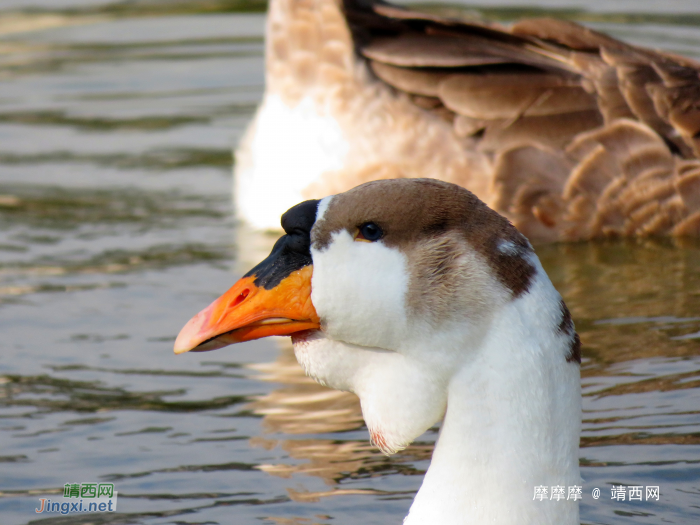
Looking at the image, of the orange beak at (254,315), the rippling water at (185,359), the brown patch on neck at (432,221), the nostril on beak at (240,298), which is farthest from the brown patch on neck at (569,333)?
the rippling water at (185,359)

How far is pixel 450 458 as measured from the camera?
9.80 ft

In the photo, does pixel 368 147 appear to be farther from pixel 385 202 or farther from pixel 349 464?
pixel 385 202

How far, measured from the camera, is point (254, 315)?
3.15m

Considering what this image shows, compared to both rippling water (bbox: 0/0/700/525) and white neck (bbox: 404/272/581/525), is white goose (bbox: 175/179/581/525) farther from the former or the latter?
rippling water (bbox: 0/0/700/525)

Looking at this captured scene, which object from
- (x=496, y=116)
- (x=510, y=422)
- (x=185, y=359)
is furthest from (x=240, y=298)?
(x=496, y=116)

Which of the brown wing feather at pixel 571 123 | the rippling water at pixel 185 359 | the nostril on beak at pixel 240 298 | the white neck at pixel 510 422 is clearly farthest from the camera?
the brown wing feather at pixel 571 123

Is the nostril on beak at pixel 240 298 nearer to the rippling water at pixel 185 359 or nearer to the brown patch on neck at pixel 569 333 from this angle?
the brown patch on neck at pixel 569 333

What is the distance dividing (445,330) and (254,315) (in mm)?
572

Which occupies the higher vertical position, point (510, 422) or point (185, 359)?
point (510, 422)

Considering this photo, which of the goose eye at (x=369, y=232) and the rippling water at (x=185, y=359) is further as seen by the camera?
the rippling water at (x=185, y=359)

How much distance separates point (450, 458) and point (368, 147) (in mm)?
4149

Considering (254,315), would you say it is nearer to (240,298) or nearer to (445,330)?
(240,298)

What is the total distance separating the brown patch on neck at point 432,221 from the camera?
2990mm

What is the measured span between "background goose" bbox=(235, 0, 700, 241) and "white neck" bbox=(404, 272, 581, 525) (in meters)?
3.85
